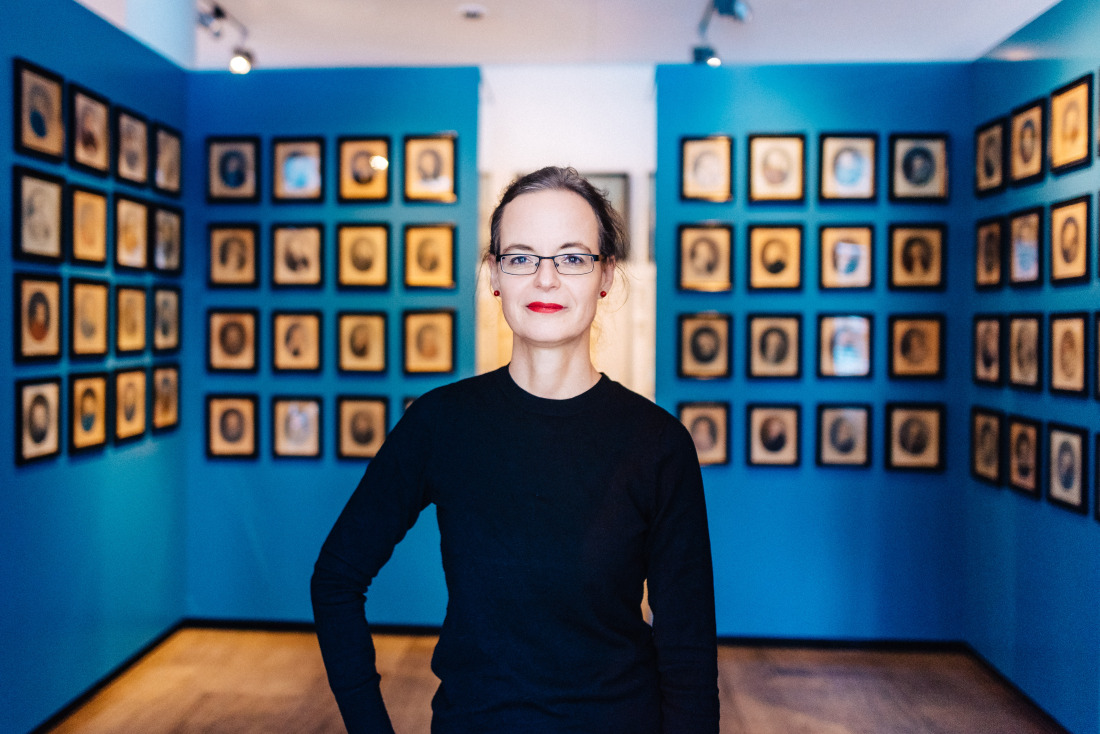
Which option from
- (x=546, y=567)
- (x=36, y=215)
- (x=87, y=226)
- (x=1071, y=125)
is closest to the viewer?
(x=546, y=567)

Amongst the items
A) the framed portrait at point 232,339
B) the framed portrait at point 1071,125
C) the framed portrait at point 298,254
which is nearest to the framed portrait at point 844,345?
the framed portrait at point 1071,125

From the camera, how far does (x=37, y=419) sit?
3.16 metres

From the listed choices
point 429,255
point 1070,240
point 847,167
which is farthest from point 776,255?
point 429,255

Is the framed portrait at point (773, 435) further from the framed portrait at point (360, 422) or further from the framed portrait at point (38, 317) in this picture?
the framed portrait at point (38, 317)

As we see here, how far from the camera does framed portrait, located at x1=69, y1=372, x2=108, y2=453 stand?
3385mm

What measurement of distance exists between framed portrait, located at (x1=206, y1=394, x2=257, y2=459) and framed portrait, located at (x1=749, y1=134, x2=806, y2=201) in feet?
9.71

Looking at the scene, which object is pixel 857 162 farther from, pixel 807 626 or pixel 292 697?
pixel 292 697

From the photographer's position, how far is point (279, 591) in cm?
445

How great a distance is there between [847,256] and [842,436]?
950 mm

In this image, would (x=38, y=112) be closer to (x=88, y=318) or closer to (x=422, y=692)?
(x=88, y=318)

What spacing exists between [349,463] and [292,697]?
1.25 m

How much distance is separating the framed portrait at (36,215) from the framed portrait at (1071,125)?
4032 mm

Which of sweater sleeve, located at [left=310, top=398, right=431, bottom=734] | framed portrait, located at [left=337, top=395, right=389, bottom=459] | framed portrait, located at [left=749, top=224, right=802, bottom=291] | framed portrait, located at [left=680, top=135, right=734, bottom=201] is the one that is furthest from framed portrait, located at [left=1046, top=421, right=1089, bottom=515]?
framed portrait, located at [left=337, top=395, right=389, bottom=459]

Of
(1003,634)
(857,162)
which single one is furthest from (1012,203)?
(1003,634)
